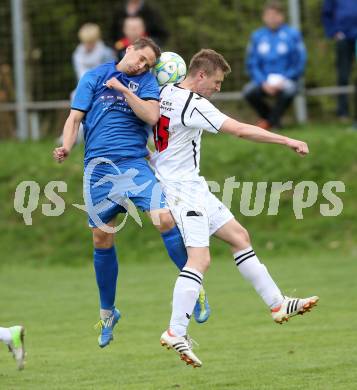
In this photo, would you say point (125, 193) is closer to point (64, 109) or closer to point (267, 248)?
point (267, 248)

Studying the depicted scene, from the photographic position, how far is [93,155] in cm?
837

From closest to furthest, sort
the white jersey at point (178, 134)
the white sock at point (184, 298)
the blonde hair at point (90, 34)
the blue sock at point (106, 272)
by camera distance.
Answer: the white sock at point (184, 298) → the white jersey at point (178, 134) → the blue sock at point (106, 272) → the blonde hair at point (90, 34)

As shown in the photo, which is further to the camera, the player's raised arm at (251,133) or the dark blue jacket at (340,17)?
the dark blue jacket at (340,17)

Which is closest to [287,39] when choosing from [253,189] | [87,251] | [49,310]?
[253,189]

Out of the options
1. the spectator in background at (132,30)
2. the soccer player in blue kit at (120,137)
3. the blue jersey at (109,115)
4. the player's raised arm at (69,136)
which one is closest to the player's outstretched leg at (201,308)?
the soccer player in blue kit at (120,137)

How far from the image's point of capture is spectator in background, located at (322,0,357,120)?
16344 mm

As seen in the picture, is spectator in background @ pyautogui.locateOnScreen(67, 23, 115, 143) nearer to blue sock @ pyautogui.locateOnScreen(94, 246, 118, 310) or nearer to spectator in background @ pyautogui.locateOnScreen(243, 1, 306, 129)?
spectator in background @ pyautogui.locateOnScreen(243, 1, 306, 129)

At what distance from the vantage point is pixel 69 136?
8109 millimetres

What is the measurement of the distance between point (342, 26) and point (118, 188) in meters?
8.93

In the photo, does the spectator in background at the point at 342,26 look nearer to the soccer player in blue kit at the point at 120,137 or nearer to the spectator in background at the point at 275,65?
the spectator in background at the point at 275,65

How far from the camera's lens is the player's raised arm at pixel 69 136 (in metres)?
7.93

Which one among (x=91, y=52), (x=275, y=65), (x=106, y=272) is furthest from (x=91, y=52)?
(x=106, y=272)

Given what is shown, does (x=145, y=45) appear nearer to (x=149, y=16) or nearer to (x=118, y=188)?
(x=118, y=188)

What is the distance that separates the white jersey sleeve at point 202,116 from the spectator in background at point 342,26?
29.0 feet
